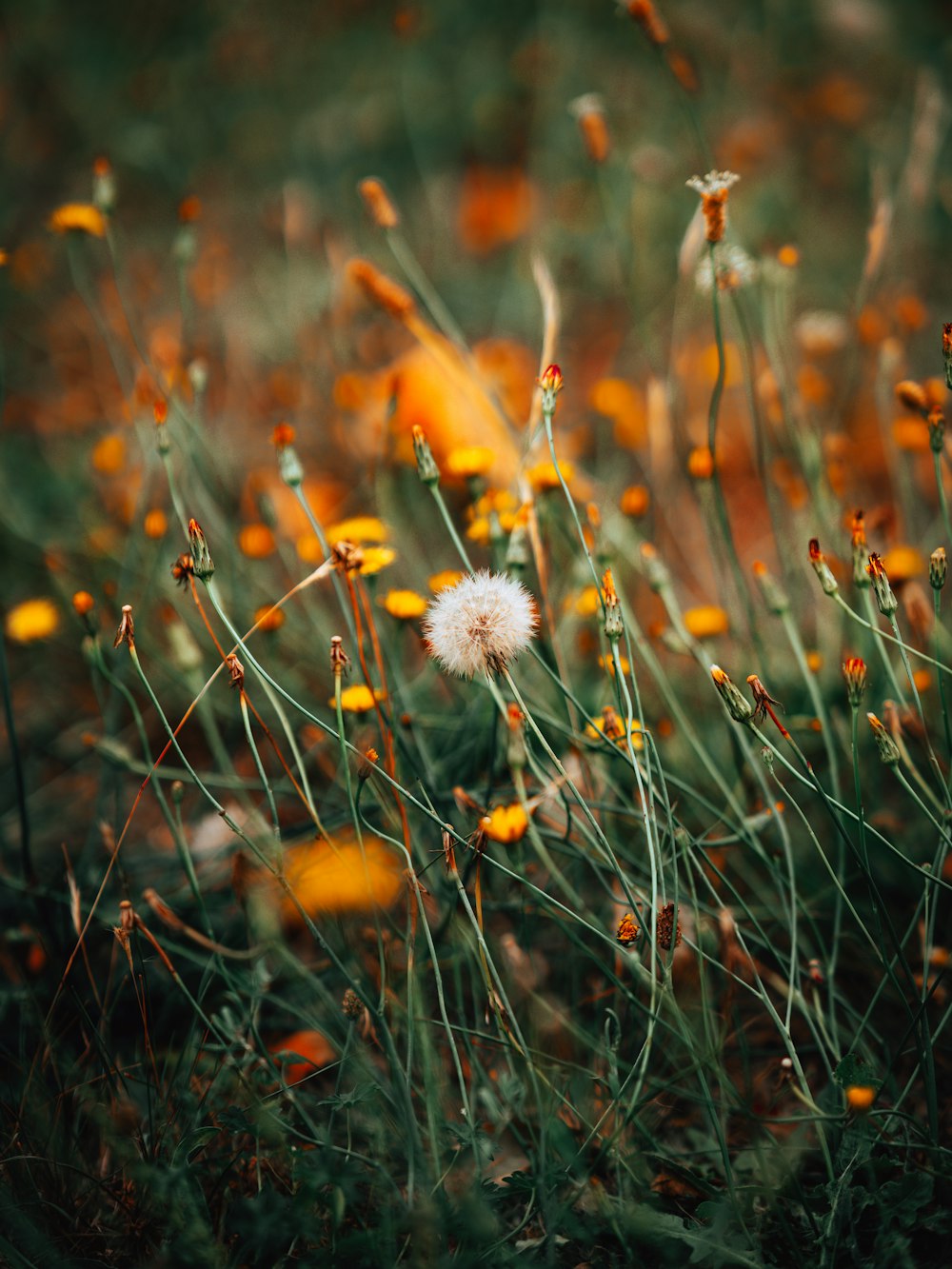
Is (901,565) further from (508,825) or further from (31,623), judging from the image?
(31,623)

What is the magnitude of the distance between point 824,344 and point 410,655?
111 centimetres

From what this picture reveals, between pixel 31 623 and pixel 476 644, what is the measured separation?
1.00m

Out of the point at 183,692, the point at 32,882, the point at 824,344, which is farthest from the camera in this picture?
the point at 824,344

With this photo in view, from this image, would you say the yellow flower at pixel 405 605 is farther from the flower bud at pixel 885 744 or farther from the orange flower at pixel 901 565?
the orange flower at pixel 901 565

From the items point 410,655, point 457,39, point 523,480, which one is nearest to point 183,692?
point 410,655

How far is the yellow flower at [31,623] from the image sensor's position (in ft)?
4.77

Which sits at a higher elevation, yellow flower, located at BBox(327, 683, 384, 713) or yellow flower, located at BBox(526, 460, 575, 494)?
yellow flower, located at BBox(526, 460, 575, 494)

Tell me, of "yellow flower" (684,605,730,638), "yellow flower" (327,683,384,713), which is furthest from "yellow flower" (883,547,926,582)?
"yellow flower" (327,683,384,713)

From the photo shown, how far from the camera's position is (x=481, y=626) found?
0.87 metres

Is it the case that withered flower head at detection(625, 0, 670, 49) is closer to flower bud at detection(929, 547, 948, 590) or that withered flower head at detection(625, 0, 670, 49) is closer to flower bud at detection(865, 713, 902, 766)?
flower bud at detection(929, 547, 948, 590)

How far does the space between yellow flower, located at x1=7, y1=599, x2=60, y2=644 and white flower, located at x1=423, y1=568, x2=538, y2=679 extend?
0.91 m

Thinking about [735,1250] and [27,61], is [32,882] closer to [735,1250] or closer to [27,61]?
[735,1250]

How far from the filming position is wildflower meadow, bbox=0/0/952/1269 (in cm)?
83

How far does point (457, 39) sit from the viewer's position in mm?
2730
